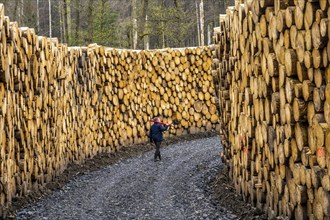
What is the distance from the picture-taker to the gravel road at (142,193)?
8742mm

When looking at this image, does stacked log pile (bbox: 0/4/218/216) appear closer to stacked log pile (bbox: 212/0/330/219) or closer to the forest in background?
stacked log pile (bbox: 212/0/330/219)

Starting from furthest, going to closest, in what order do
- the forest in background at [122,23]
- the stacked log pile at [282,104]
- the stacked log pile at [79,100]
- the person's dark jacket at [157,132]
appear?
the forest in background at [122,23]
the person's dark jacket at [157,132]
the stacked log pile at [79,100]
the stacked log pile at [282,104]

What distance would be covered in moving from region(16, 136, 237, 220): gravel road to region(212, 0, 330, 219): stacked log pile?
3.03ft

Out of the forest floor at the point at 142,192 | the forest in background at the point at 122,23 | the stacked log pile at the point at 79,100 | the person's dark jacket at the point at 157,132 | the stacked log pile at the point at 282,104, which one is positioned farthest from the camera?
the forest in background at the point at 122,23

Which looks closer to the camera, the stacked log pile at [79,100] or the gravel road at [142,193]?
the gravel road at [142,193]

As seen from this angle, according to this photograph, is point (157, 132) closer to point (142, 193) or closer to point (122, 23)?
point (142, 193)

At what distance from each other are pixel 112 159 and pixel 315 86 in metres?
9.53

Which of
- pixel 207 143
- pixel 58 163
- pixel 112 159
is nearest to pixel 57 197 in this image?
pixel 58 163

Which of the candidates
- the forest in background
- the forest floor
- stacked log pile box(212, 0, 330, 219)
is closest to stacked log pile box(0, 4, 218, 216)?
the forest floor

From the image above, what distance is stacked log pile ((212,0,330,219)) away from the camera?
18.1ft

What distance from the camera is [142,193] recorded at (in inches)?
402

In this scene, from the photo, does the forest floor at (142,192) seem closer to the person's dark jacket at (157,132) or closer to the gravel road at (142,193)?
the gravel road at (142,193)

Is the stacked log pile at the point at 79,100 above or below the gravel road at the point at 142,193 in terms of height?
above

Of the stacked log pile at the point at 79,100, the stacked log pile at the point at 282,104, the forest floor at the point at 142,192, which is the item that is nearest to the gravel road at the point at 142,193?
the forest floor at the point at 142,192
